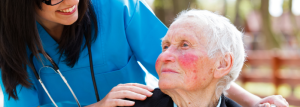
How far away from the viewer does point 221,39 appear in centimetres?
151

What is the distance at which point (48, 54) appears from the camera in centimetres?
183

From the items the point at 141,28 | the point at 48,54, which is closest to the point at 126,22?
the point at 141,28

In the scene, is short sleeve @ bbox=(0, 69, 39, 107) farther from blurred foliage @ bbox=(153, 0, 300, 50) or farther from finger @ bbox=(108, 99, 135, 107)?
blurred foliage @ bbox=(153, 0, 300, 50)

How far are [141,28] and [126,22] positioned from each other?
0.36ft

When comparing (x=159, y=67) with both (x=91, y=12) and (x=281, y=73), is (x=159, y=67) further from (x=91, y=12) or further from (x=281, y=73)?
(x=281, y=73)

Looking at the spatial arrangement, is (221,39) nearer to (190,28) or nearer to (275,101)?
(190,28)

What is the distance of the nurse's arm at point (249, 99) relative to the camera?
5.09 ft

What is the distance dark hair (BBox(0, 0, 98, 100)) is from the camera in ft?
4.93

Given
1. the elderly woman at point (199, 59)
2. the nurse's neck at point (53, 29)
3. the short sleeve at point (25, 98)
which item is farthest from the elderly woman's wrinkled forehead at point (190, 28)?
the short sleeve at point (25, 98)

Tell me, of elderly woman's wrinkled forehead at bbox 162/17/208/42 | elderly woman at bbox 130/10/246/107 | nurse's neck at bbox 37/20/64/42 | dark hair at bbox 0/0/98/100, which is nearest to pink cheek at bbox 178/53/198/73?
elderly woman at bbox 130/10/246/107

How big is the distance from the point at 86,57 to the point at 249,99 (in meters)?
1.06

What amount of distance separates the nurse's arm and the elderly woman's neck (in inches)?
8.9

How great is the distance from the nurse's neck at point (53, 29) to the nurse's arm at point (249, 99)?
1.17 m

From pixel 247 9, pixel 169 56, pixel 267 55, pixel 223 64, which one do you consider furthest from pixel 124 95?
pixel 247 9
